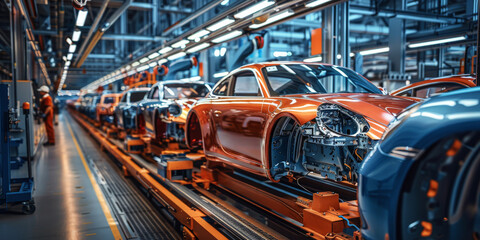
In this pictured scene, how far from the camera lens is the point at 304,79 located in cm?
417

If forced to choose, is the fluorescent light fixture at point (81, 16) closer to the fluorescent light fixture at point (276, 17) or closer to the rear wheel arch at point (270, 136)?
the fluorescent light fixture at point (276, 17)

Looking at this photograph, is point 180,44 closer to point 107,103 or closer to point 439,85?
point 107,103

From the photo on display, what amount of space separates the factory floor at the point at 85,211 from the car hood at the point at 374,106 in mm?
2312

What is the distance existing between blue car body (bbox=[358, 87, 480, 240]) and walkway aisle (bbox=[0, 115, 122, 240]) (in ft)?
10.5

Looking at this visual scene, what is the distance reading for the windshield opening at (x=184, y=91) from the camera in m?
7.98

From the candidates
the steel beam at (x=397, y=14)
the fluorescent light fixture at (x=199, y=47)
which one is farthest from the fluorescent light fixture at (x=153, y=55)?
the steel beam at (x=397, y=14)

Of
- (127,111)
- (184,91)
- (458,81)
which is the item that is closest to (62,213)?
(184,91)

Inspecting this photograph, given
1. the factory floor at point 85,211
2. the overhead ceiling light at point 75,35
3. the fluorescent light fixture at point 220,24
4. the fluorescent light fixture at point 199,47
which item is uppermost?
the overhead ceiling light at point 75,35

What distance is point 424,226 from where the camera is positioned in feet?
5.44

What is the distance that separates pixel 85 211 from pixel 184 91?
350cm

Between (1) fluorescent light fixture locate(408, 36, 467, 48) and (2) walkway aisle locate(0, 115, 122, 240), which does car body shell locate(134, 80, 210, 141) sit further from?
(1) fluorescent light fixture locate(408, 36, 467, 48)

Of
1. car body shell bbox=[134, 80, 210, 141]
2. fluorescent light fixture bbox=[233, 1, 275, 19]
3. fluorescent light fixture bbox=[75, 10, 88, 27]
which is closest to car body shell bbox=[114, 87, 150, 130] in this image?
car body shell bbox=[134, 80, 210, 141]

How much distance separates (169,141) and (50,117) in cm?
606

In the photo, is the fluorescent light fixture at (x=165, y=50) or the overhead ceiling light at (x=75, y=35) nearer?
the overhead ceiling light at (x=75, y=35)
